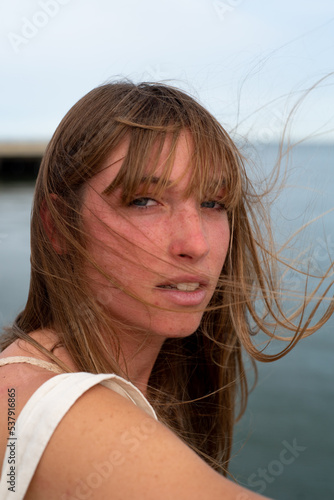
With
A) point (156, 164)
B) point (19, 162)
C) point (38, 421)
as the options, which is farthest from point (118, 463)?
point (19, 162)

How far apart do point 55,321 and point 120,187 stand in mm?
416

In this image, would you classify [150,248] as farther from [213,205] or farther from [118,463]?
[118,463]

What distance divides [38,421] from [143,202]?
2.26 ft

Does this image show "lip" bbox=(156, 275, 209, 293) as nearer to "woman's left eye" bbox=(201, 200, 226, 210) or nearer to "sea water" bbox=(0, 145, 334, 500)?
"woman's left eye" bbox=(201, 200, 226, 210)

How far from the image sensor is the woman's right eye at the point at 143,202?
1603mm

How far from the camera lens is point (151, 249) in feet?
5.17

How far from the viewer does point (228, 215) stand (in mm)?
1933

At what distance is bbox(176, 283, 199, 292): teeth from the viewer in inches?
64.5

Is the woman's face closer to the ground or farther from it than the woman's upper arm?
farther from it

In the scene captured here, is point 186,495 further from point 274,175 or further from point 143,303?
point 274,175

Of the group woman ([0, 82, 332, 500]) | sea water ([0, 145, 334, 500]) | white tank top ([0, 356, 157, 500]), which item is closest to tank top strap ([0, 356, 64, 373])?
woman ([0, 82, 332, 500])

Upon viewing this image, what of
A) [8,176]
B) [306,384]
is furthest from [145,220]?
[8,176]

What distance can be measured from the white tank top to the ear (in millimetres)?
631

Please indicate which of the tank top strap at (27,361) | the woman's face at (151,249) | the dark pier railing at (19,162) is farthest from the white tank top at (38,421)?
the dark pier railing at (19,162)
